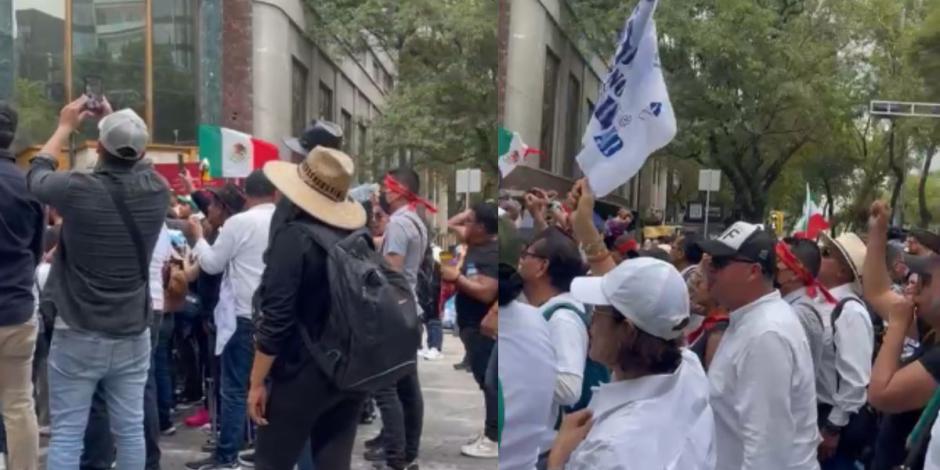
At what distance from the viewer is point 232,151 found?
3207 mm

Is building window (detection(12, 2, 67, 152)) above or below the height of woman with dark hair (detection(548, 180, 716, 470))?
above

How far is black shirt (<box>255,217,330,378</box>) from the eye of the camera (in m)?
3.26

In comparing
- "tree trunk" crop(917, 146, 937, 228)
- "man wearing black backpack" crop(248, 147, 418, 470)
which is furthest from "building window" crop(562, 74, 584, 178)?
"tree trunk" crop(917, 146, 937, 228)

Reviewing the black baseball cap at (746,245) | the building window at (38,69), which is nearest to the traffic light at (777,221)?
the black baseball cap at (746,245)

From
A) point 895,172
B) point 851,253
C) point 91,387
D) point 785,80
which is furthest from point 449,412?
point 851,253

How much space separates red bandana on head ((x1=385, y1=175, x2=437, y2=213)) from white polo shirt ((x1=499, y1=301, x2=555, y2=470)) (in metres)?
0.40

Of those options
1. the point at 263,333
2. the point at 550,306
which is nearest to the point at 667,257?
the point at 550,306

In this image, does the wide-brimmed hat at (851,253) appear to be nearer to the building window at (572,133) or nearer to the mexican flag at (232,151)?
the mexican flag at (232,151)

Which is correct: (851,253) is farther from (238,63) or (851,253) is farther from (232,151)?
(238,63)

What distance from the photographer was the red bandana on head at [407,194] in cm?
240

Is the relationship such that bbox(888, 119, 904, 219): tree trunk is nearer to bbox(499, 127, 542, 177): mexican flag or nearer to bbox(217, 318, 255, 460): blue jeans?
→ bbox(499, 127, 542, 177): mexican flag

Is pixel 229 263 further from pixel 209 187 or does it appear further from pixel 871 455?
pixel 871 455

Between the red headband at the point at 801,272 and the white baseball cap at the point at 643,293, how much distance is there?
1.36 m

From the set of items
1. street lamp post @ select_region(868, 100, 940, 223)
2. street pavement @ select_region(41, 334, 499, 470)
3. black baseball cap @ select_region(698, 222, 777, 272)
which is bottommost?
street pavement @ select_region(41, 334, 499, 470)
